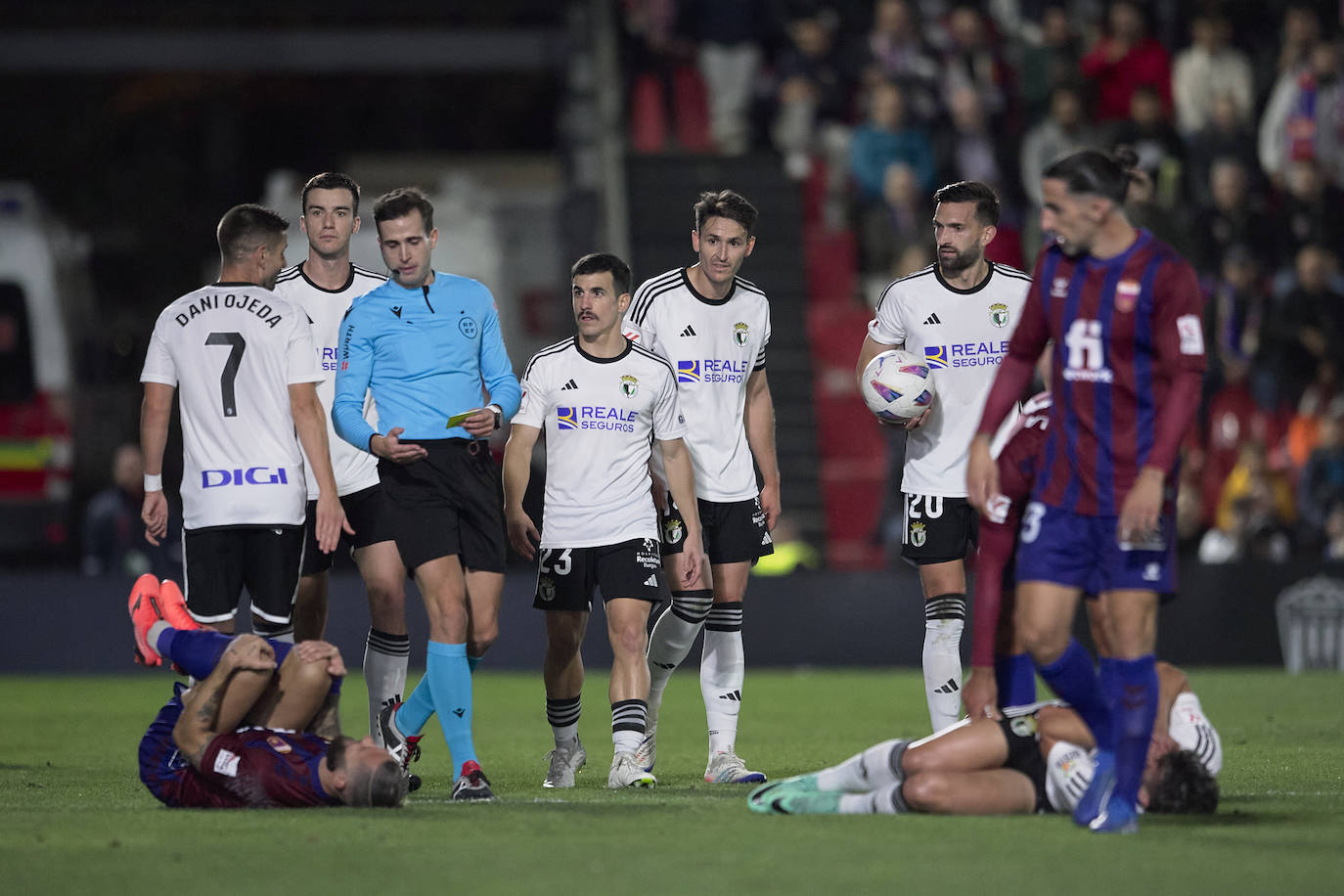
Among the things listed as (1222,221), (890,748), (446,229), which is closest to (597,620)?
(446,229)

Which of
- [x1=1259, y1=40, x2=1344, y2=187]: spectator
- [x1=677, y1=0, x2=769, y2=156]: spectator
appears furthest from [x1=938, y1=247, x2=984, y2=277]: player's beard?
[x1=677, y1=0, x2=769, y2=156]: spectator

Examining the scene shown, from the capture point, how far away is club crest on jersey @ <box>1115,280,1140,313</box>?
247 inches

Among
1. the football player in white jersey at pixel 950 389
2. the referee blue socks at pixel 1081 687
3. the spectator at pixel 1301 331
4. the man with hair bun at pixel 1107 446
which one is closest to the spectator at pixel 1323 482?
the spectator at pixel 1301 331

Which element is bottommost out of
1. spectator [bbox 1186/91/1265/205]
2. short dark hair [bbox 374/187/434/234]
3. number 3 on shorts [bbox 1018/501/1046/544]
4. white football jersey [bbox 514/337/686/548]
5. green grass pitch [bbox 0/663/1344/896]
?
green grass pitch [bbox 0/663/1344/896]

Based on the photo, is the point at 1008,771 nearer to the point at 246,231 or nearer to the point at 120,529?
the point at 246,231

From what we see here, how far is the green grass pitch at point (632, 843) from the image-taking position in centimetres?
536

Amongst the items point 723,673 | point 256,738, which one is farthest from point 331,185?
point 723,673

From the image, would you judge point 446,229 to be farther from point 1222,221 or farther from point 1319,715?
point 1319,715

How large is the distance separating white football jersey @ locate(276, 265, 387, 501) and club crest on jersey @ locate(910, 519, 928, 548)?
2350mm

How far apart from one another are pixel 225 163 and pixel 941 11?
1175 cm

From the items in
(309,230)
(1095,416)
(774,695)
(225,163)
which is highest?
(225,163)

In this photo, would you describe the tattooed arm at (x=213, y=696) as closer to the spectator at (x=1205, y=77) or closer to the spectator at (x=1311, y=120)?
the spectator at (x=1311, y=120)

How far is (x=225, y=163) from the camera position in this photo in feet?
91.8

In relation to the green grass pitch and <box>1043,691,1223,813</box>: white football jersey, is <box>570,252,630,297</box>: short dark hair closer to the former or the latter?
the green grass pitch
